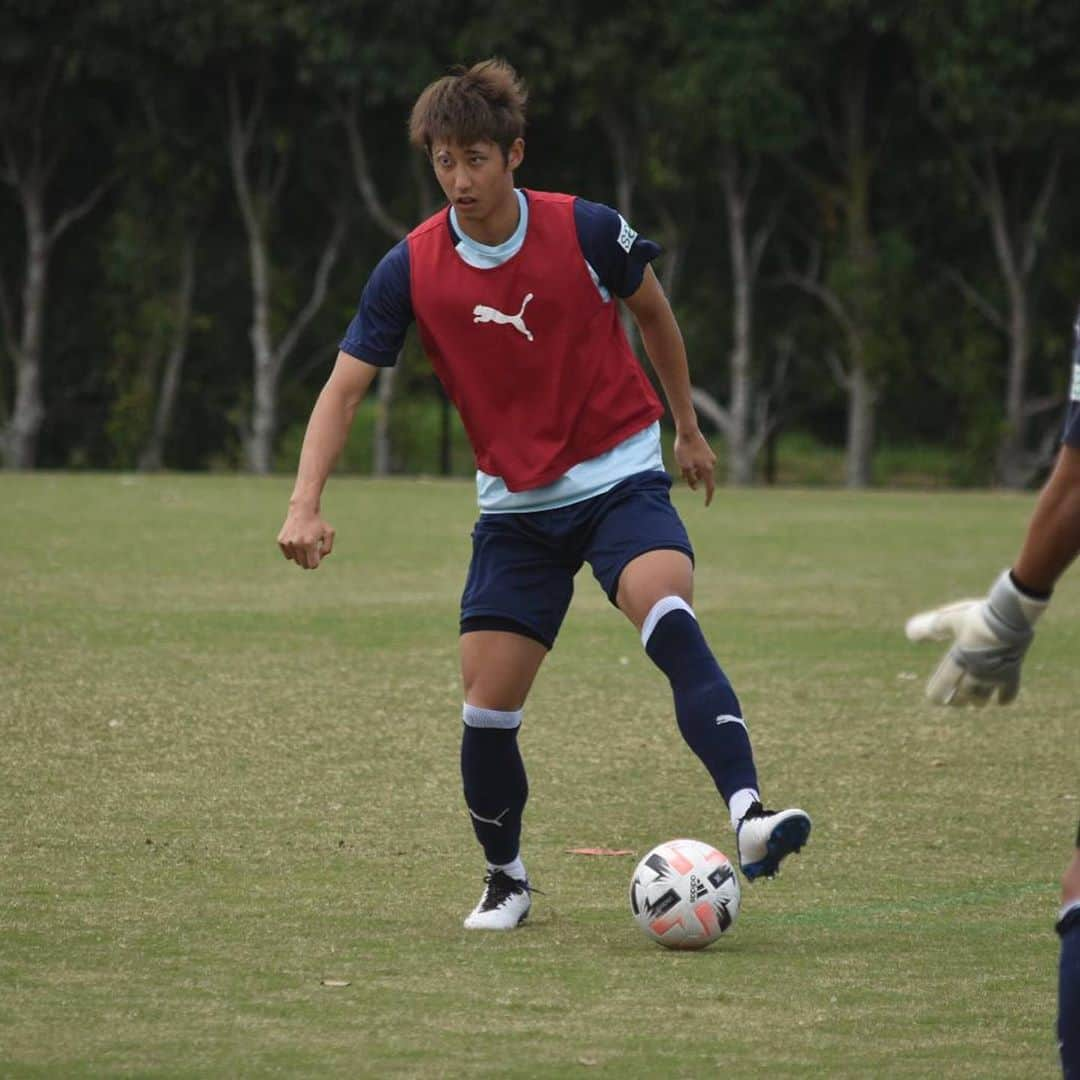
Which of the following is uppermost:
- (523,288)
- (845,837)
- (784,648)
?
(523,288)

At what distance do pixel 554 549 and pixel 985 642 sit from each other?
2370 millimetres

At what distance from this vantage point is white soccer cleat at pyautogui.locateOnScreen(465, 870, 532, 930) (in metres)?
5.84

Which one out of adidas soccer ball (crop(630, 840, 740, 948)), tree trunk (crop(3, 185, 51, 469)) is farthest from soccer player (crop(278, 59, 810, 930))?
tree trunk (crop(3, 185, 51, 469))

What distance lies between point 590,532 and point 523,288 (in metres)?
0.64

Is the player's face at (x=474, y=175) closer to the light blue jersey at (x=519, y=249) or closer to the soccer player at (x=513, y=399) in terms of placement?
the soccer player at (x=513, y=399)

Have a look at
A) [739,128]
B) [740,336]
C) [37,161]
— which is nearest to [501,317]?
[739,128]

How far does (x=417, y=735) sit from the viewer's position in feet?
30.1

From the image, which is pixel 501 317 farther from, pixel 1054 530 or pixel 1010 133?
pixel 1010 133

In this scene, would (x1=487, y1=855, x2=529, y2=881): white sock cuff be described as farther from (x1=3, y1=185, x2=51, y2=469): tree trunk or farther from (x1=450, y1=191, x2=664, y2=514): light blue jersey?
(x1=3, y1=185, x2=51, y2=469): tree trunk

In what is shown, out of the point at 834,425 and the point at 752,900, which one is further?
the point at 834,425

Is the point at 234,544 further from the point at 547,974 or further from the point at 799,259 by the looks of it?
the point at 799,259

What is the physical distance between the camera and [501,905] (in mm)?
5895

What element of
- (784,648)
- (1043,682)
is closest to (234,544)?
(784,648)

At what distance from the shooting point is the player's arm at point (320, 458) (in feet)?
18.5
